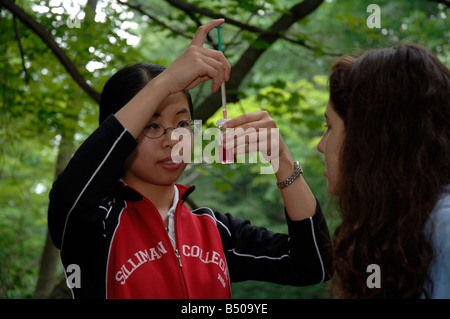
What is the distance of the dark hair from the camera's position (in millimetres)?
1695

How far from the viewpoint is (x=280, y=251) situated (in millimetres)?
1765

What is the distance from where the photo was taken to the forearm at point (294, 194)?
5.42 feet

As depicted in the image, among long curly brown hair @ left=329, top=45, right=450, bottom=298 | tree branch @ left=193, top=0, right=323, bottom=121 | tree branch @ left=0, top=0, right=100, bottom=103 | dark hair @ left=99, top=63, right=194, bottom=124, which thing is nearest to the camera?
long curly brown hair @ left=329, top=45, right=450, bottom=298

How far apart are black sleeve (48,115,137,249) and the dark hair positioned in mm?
298

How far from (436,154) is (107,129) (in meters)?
0.90

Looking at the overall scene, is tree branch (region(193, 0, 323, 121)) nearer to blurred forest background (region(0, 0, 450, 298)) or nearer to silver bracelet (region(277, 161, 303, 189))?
blurred forest background (region(0, 0, 450, 298))

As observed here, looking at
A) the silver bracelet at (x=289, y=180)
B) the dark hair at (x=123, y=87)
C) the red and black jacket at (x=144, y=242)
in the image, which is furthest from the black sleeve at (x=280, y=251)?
the dark hair at (x=123, y=87)

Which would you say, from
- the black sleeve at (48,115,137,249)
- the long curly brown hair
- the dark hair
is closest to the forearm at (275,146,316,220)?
the long curly brown hair

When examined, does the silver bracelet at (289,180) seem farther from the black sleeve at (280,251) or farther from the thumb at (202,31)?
the thumb at (202,31)

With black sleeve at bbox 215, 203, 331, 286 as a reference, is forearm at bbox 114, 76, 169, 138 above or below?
above

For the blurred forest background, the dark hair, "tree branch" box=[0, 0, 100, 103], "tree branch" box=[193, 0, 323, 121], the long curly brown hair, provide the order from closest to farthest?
the long curly brown hair < the dark hair < "tree branch" box=[0, 0, 100, 103] < the blurred forest background < "tree branch" box=[193, 0, 323, 121]

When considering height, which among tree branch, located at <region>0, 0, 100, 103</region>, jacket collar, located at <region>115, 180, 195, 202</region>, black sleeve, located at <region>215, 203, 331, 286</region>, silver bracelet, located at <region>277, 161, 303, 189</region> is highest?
tree branch, located at <region>0, 0, 100, 103</region>

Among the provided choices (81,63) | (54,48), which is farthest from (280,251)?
(81,63)
